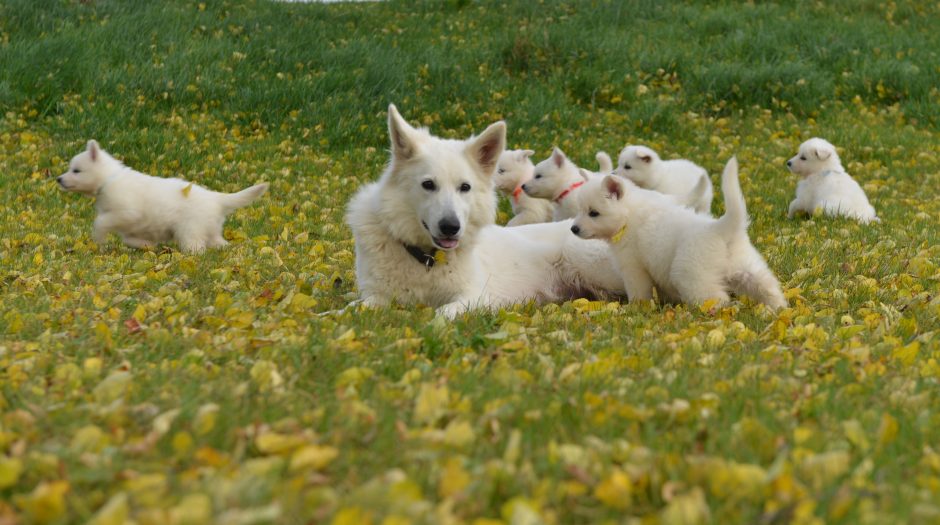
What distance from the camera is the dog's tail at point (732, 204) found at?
5324 millimetres

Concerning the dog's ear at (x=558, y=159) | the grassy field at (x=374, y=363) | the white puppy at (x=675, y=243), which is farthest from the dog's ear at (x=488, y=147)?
the dog's ear at (x=558, y=159)

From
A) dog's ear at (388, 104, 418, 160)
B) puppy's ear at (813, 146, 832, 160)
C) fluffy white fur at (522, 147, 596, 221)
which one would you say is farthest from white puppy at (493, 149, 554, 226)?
dog's ear at (388, 104, 418, 160)

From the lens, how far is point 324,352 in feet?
12.7

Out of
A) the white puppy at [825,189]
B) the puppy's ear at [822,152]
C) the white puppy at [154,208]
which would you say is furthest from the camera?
the puppy's ear at [822,152]

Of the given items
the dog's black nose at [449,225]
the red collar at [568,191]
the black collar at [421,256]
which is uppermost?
the dog's black nose at [449,225]

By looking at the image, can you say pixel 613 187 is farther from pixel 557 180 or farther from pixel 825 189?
pixel 825 189

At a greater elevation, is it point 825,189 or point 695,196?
point 695,196

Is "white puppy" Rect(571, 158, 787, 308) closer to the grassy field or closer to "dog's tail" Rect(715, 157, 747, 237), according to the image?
"dog's tail" Rect(715, 157, 747, 237)

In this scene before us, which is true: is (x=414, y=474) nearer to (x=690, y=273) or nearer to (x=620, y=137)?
(x=690, y=273)

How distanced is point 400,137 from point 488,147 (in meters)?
0.56

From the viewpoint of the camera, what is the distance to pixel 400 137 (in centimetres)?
574

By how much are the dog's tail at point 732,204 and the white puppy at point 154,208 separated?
465cm

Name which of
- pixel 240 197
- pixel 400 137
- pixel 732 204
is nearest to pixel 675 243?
pixel 732 204

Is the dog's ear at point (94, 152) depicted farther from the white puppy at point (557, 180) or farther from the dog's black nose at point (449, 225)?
the dog's black nose at point (449, 225)
